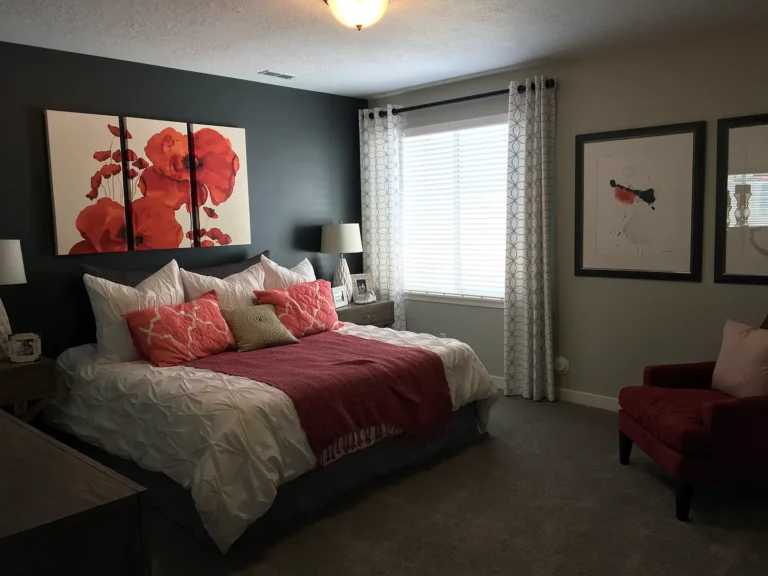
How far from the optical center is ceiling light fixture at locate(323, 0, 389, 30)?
2873 millimetres

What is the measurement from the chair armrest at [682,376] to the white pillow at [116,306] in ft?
9.85

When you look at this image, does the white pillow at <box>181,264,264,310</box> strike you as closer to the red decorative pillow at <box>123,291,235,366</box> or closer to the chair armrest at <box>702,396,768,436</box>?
the red decorative pillow at <box>123,291,235,366</box>

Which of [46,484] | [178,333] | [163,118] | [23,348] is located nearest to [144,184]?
[163,118]

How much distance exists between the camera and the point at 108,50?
3883 mm

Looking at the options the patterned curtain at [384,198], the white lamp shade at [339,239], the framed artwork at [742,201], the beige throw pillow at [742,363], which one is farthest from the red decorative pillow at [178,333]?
the framed artwork at [742,201]

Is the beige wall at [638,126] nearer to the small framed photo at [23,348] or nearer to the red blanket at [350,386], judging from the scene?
the red blanket at [350,386]

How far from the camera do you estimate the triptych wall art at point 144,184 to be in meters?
3.90

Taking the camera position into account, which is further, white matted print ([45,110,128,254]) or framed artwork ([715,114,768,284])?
white matted print ([45,110,128,254])

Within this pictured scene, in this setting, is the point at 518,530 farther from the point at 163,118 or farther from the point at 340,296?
the point at 163,118

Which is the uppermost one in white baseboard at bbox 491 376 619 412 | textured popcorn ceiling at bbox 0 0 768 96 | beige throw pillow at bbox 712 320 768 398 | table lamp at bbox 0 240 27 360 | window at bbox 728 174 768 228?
textured popcorn ceiling at bbox 0 0 768 96

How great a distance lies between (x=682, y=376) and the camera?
3.52m

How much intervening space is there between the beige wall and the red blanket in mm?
1462

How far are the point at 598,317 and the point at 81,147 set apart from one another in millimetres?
3689

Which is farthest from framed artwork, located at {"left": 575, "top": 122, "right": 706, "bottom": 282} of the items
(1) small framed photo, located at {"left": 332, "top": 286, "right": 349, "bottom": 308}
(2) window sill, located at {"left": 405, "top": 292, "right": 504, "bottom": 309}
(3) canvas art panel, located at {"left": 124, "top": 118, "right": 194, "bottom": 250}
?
(3) canvas art panel, located at {"left": 124, "top": 118, "right": 194, "bottom": 250}
